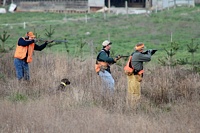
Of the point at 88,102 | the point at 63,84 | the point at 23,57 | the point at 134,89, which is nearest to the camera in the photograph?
the point at 134,89

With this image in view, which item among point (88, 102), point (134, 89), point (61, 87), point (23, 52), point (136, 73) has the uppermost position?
point (23, 52)

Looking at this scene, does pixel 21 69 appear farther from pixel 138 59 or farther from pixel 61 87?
pixel 138 59

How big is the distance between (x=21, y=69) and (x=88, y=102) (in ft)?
12.8

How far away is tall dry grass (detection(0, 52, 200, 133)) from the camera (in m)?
12.1

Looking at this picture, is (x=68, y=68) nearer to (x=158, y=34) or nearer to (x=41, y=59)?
(x=41, y=59)

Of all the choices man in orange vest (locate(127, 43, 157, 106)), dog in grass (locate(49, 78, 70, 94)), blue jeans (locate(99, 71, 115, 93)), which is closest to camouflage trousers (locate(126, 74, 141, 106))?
man in orange vest (locate(127, 43, 157, 106))

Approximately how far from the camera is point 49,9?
50.3m

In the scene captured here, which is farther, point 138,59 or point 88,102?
point 88,102

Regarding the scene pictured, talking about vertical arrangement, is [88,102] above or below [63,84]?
below

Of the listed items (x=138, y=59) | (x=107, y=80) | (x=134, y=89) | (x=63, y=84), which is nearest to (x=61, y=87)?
(x=63, y=84)

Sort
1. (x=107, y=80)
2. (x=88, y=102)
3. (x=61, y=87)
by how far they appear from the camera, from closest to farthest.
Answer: (x=88, y=102)
(x=107, y=80)
(x=61, y=87)

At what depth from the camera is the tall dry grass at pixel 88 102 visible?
12102mm

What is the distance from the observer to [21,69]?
58.9 feet

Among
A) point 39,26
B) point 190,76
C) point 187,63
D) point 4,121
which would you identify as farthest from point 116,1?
point 4,121
